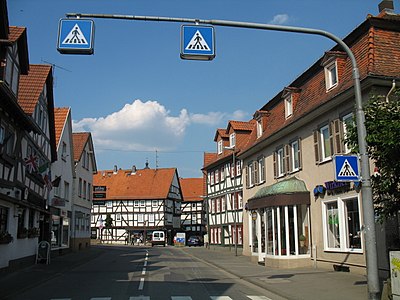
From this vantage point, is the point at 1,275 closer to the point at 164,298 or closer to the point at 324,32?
the point at 164,298

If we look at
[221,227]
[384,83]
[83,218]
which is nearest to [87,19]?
[384,83]

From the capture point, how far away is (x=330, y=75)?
20188 mm

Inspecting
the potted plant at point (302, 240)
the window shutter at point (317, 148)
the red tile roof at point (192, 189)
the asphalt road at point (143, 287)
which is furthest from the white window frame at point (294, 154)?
the red tile roof at point (192, 189)

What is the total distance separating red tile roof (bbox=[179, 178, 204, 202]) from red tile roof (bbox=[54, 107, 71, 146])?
52.1 metres

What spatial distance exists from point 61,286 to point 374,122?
1158 cm

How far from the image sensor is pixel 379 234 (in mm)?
15953

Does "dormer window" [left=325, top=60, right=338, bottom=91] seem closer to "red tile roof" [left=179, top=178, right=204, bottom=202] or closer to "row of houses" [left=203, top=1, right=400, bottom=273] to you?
"row of houses" [left=203, top=1, right=400, bottom=273]

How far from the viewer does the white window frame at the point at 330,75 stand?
19.8m

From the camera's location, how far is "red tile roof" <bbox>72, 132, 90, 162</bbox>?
40.3 meters

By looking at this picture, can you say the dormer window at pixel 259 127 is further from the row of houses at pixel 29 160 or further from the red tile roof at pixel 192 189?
the red tile roof at pixel 192 189

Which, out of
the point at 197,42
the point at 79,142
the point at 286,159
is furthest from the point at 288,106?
the point at 79,142

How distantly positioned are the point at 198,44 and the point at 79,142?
3471cm

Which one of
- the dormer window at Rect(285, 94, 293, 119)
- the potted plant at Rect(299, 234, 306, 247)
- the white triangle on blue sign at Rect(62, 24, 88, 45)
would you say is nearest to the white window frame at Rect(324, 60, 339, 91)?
the dormer window at Rect(285, 94, 293, 119)

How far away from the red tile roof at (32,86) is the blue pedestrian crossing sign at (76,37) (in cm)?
1417
